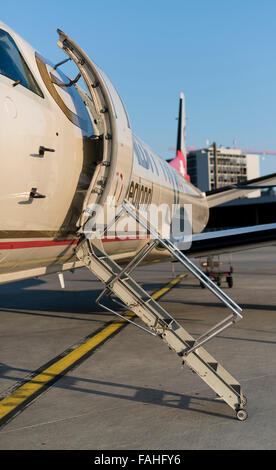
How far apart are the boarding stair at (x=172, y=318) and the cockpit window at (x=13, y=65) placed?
2.01m

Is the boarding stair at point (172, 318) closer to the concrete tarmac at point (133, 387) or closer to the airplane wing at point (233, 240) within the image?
the concrete tarmac at point (133, 387)

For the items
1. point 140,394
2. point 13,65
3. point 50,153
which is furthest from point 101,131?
point 140,394

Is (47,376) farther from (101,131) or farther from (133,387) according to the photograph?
(101,131)

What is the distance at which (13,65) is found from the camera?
523 centimetres

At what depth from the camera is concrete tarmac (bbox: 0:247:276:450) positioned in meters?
5.12

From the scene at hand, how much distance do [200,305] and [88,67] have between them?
30.1 feet

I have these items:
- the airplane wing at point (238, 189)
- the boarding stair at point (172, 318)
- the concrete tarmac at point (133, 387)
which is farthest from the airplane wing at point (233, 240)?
the boarding stair at point (172, 318)

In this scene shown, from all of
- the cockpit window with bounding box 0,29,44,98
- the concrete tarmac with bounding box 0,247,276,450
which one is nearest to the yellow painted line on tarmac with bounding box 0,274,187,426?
the concrete tarmac with bounding box 0,247,276,450

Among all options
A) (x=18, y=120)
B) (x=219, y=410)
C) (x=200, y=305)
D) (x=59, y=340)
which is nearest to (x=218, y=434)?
(x=219, y=410)

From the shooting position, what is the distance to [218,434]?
5223 millimetres

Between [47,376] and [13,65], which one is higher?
[13,65]

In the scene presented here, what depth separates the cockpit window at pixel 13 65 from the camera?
506 centimetres

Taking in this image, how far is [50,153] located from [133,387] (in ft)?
11.0
